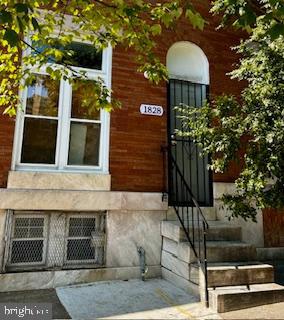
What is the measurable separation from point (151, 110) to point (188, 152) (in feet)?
4.18

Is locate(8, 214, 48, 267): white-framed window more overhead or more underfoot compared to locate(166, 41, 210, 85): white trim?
more underfoot

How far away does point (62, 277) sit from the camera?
18.4ft

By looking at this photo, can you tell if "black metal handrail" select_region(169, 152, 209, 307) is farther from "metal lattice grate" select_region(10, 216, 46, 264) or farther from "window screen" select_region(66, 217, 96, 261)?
"metal lattice grate" select_region(10, 216, 46, 264)

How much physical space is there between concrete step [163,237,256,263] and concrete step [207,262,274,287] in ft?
0.61

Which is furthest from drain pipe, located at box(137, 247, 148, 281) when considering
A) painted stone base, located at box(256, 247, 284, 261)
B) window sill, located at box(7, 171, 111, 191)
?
painted stone base, located at box(256, 247, 284, 261)

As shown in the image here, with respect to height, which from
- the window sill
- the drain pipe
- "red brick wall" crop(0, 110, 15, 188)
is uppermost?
"red brick wall" crop(0, 110, 15, 188)

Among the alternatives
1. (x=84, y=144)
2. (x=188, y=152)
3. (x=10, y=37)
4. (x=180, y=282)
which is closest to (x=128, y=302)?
(x=180, y=282)

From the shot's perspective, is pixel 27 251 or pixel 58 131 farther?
pixel 58 131

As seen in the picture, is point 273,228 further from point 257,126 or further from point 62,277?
point 62,277

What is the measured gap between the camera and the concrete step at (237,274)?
4.79m

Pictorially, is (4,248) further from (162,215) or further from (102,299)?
(162,215)

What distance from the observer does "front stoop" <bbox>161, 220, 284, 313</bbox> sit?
4.58 m

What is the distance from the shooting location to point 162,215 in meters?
6.32

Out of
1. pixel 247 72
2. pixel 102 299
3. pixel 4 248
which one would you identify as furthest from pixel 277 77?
pixel 4 248
